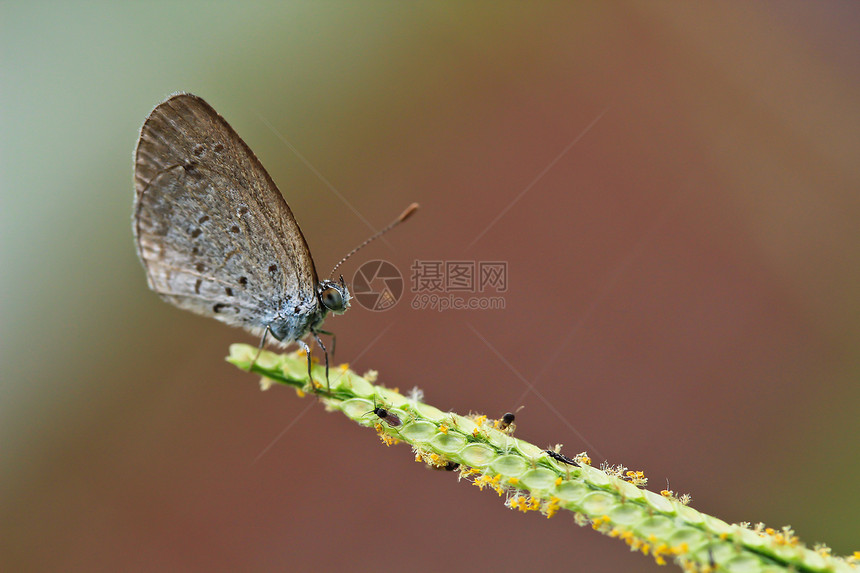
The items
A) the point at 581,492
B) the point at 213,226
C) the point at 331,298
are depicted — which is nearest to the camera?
the point at 581,492

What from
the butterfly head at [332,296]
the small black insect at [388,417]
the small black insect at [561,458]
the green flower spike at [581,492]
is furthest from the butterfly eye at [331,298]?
the small black insect at [561,458]

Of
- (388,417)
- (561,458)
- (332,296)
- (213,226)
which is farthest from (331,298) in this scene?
(561,458)

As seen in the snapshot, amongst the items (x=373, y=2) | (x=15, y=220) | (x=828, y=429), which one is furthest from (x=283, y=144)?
(x=828, y=429)

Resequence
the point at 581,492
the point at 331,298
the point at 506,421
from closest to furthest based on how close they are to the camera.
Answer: the point at 581,492, the point at 506,421, the point at 331,298

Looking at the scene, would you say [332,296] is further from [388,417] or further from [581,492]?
[581,492]

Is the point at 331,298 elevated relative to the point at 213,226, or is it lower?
elevated

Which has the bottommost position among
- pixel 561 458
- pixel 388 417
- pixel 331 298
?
pixel 388 417

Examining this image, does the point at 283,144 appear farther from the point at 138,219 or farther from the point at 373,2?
the point at 138,219

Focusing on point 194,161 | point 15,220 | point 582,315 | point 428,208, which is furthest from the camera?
point 428,208
